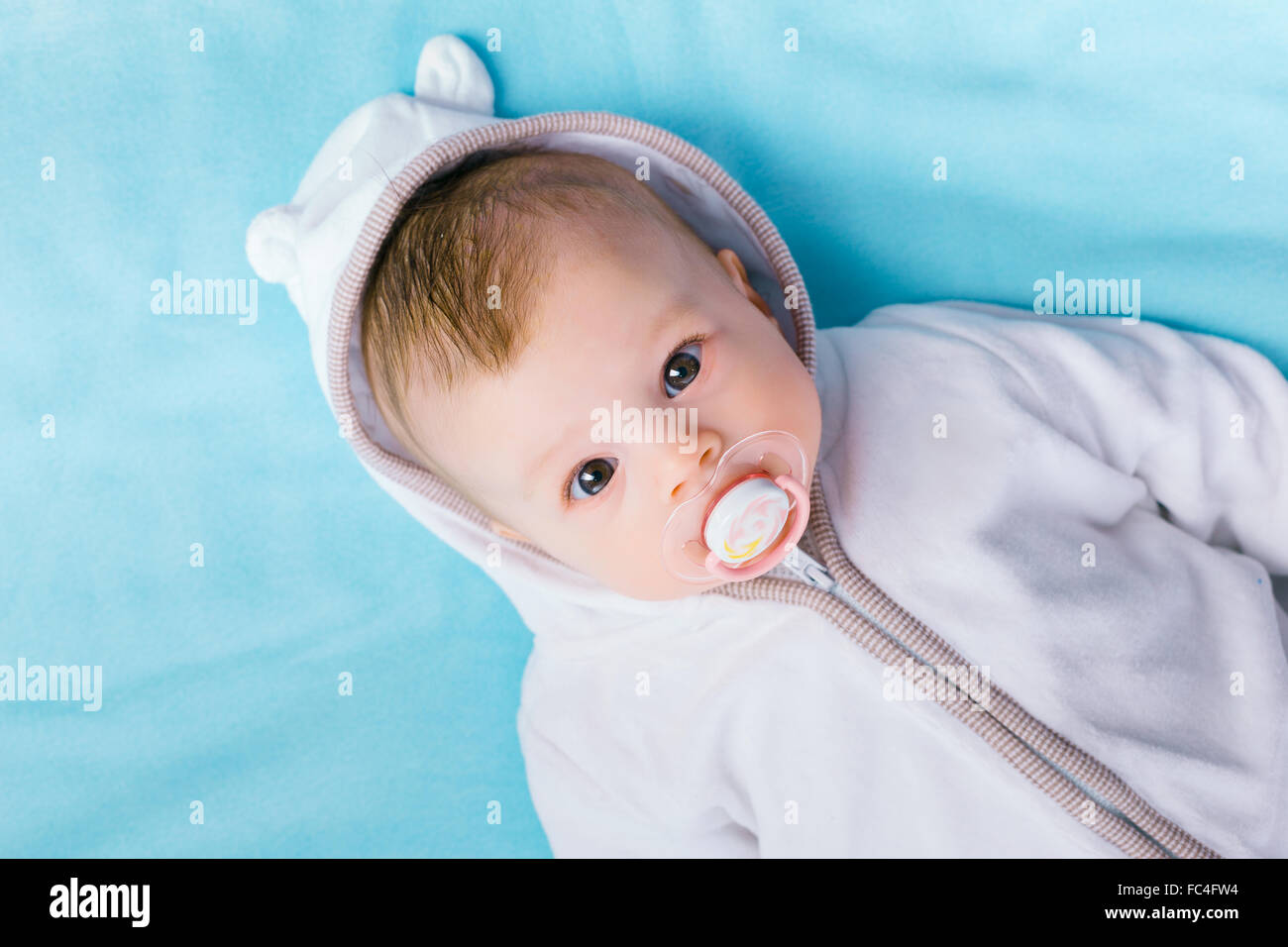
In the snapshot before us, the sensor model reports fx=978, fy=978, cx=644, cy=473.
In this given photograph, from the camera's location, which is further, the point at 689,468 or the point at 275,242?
the point at 275,242

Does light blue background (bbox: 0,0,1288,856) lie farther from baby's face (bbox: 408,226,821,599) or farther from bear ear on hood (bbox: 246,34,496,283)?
baby's face (bbox: 408,226,821,599)

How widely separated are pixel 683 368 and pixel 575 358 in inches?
4.2

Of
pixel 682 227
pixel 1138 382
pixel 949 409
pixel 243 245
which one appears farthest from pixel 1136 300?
pixel 243 245

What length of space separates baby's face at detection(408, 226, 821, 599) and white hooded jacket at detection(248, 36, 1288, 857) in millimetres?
224

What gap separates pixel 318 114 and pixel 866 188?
0.78 meters

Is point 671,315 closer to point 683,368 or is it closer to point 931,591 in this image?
point 683,368

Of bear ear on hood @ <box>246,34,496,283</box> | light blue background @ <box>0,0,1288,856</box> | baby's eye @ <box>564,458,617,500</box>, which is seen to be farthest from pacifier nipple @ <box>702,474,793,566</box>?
bear ear on hood @ <box>246,34,496,283</box>

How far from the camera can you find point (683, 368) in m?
0.94

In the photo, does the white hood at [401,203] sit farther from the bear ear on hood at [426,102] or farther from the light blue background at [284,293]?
→ the light blue background at [284,293]

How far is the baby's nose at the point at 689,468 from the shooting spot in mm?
889

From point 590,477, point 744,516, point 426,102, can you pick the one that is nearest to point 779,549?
point 744,516

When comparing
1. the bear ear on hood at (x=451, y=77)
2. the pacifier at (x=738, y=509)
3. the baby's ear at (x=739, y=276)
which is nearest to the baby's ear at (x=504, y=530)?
the pacifier at (x=738, y=509)

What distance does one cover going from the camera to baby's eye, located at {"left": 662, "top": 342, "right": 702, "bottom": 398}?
3.07 ft
